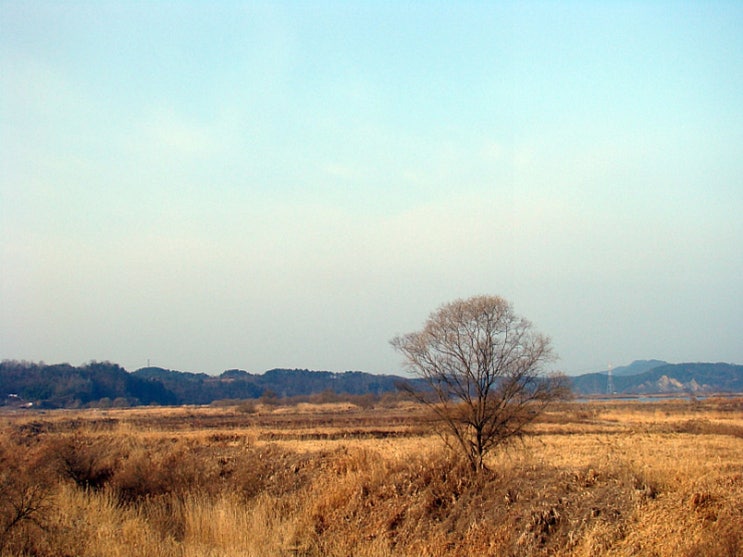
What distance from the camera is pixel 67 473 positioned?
19.2 meters

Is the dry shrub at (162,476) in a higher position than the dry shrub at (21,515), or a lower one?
lower

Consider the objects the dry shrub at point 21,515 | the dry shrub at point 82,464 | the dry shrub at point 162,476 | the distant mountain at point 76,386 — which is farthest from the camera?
the distant mountain at point 76,386

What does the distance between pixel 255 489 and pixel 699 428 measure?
115ft

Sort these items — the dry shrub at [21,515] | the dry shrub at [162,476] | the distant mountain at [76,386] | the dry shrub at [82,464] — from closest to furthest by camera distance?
the dry shrub at [21,515] < the dry shrub at [162,476] < the dry shrub at [82,464] < the distant mountain at [76,386]

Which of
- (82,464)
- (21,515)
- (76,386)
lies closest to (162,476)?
(82,464)

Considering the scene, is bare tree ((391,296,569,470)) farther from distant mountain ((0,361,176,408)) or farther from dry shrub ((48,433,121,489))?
distant mountain ((0,361,176,408))

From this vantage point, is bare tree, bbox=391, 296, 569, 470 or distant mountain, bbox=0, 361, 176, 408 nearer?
bare tree, bbox=391, 296, 569, 470

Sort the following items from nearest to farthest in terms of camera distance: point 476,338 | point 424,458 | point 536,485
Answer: point 536,485
point 424,458
point 476,338

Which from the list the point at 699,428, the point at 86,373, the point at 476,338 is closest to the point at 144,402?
the point at 86,373

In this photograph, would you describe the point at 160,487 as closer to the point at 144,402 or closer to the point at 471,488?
the point at 471,488

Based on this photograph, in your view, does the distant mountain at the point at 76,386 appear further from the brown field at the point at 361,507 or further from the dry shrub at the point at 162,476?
the brown field at the point at 361,507

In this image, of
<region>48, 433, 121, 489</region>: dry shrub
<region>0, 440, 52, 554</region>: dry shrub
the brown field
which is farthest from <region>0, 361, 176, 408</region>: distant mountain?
<region>0, 440, 52, 554</region>: dry shrub

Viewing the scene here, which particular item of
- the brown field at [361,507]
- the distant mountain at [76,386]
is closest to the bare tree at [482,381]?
the brown field at [361,507]

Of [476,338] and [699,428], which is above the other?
[476,338]
